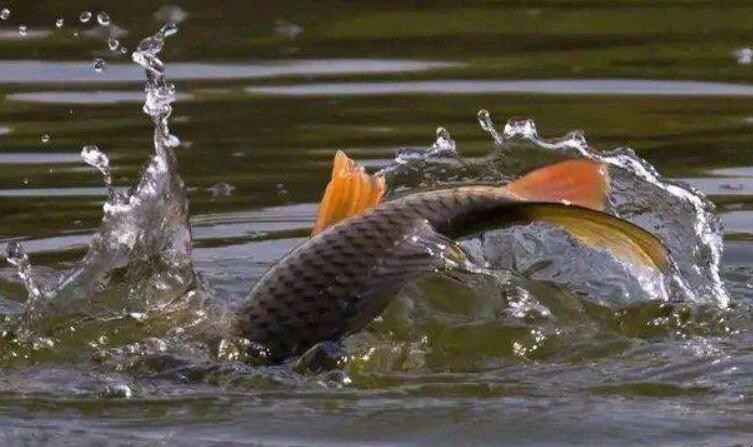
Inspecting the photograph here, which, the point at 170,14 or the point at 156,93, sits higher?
the point at 156,93

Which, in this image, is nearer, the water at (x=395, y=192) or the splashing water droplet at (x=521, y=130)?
the water at (x=395, y=192)

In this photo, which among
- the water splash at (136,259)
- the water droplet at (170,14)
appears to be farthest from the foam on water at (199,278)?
the water droplet at (170,14)

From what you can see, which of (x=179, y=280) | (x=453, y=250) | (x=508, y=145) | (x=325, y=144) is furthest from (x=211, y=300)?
(x=325, y=144)

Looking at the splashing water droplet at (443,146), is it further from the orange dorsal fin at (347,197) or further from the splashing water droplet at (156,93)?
the orange dorsal fin at (347,197)

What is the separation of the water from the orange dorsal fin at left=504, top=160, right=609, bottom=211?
37 centimetres

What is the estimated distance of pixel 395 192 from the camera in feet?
22.3

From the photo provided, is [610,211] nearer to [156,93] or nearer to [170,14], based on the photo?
[156,93]

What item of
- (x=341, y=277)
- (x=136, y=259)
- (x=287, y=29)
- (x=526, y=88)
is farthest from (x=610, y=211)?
(x=287, y=29)

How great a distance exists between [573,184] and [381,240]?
41cm

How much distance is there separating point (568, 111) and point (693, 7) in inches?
81.2

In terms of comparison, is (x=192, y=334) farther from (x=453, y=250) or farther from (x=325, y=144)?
(x=325, y=144)

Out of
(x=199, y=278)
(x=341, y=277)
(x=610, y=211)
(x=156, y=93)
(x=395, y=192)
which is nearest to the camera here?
(x=341, y=277)

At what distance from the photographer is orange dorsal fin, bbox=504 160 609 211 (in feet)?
15.6

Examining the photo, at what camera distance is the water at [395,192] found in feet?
14.8
